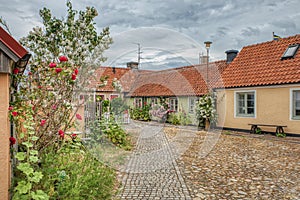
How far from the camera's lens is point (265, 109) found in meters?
13.4

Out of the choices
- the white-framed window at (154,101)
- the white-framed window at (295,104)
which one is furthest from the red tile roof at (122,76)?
the white-framed window at (295,104)

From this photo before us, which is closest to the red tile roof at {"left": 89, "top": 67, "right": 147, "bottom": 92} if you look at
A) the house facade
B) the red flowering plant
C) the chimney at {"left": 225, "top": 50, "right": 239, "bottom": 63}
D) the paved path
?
the house facade

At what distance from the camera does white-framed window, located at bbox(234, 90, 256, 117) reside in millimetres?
14117

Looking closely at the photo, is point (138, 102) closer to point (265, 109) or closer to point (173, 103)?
point (173, 103)

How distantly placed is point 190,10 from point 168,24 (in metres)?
1.03

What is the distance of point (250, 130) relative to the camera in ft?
45.5

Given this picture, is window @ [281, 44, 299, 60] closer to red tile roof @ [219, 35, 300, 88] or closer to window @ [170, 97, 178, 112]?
red tile roof @ [219, 35, 300, 88]

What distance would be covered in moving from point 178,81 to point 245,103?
7338mm

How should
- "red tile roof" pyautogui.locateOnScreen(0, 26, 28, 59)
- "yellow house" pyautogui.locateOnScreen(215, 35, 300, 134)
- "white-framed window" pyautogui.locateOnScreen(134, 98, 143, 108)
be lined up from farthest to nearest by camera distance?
"white-framed window" pyautogui.locateOnScreen(134, 98, 143, 108), "yellow house" pyautogui.locateOnScreen(215, 35, 300, 134), "red tile roof" pyautogui.locateOnScreen(0, 26, 28, 59)

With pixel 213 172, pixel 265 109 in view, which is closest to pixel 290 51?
pixel 265 109

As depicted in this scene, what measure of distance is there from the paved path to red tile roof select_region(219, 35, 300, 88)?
704 cm

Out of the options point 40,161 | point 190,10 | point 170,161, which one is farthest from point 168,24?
point 40,161

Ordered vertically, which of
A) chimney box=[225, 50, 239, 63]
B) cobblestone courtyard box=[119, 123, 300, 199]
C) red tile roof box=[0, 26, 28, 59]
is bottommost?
cobblestone courtyard box=[119, 123, 300, 199]

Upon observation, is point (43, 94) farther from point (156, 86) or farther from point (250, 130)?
point (156, 86)
